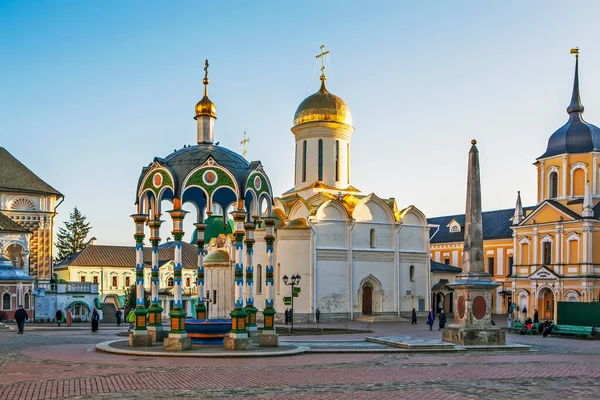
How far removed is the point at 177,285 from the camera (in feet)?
69.1

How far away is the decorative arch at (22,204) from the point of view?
4716cm

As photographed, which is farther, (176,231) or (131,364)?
(176,231)

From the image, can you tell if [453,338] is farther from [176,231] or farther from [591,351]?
[176,231]

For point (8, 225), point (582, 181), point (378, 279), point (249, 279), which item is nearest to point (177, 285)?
point (249, 279)

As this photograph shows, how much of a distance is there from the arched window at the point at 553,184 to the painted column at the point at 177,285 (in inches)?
1457

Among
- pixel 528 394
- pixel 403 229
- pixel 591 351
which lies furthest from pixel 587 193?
pixel 528 394

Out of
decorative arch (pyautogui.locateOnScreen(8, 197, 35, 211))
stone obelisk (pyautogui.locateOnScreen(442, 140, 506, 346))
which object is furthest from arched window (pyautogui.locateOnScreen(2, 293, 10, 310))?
stone obelisk (pyautogui.locateOnScreen(442, 140, 506, 346))

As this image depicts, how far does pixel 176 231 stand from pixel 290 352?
5114mm

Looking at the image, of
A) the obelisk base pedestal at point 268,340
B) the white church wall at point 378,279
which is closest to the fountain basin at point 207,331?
the obelisk base pedestal at point 268,340

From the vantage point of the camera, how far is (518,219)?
5234 centimetres

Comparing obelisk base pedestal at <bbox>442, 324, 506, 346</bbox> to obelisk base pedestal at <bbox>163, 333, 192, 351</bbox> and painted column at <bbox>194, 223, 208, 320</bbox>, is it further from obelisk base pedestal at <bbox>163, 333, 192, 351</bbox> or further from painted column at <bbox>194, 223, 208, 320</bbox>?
obelisk base pedestal at <bbox>163, 333, 192, 351</bbox>

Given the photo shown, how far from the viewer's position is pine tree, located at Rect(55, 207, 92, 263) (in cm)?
8556

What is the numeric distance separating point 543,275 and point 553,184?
7137 millimetres

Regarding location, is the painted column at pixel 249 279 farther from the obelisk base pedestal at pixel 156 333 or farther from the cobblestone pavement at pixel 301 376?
Result: the cobblestone pavement at pixel 301 376
